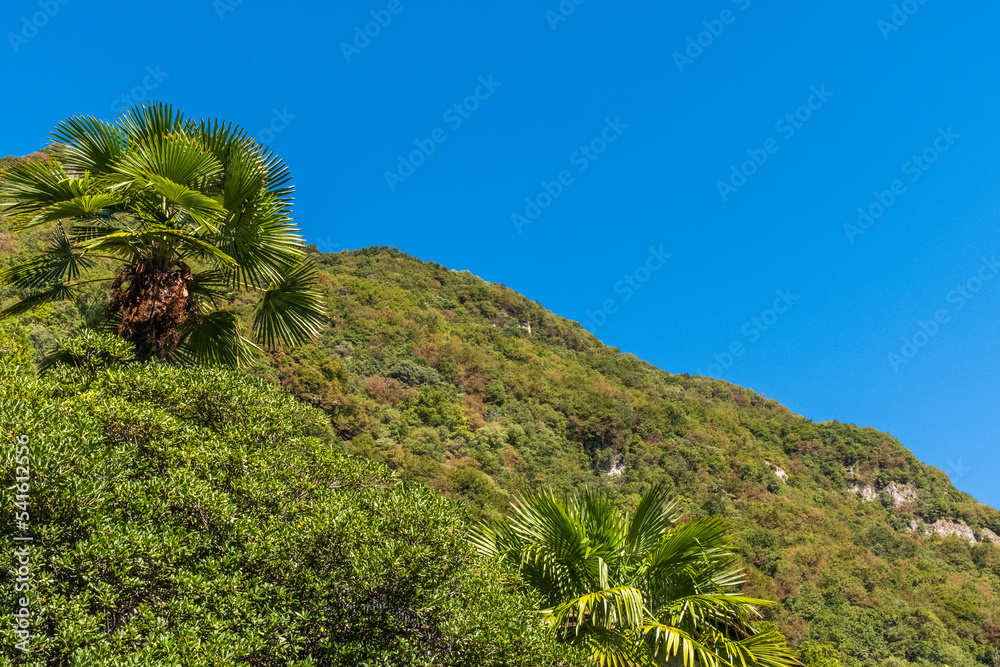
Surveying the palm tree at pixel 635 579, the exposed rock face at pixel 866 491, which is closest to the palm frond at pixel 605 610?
the palm tree at pixel 635 579

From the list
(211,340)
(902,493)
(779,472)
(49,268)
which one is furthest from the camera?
(902,493)

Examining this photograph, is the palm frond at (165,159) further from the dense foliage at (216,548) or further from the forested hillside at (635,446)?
the forested hillside at (635,446)

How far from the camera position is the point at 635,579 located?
24.8 ft

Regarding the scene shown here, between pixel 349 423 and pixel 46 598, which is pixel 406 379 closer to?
pixel 349 423

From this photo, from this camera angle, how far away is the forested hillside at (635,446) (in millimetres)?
37969

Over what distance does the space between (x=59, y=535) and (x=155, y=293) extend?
357 cm

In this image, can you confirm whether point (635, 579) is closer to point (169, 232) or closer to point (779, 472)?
point (169, 232)

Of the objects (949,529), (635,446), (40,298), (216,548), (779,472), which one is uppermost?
(949,529)

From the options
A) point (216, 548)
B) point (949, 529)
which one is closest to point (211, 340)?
point (216, 548)

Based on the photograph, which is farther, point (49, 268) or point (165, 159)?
point (49, 268)

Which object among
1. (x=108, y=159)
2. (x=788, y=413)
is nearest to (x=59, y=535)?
(x=108, y=159)

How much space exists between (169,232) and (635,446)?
53.8m

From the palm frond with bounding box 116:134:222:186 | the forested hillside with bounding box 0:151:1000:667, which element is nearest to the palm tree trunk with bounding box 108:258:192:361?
the palm frond with bounding box 116:134:222:186

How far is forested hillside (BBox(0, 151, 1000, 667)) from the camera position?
38.0 meters
